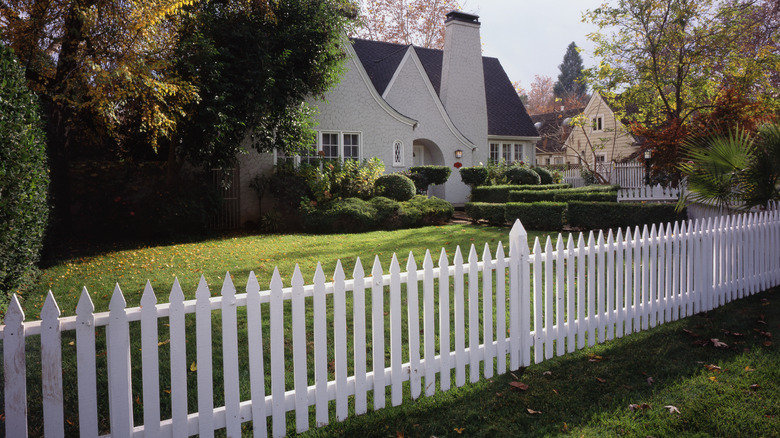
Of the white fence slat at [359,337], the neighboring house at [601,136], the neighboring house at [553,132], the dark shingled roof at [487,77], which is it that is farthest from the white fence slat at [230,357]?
the neighboring house at [553,132]

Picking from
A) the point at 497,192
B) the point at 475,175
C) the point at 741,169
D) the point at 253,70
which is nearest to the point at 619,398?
the point at 741,169

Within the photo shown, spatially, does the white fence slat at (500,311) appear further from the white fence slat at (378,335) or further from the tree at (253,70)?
the tree at (253,70)

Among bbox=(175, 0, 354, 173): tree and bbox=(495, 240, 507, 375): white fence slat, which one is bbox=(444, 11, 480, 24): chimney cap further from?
bbox=(495, 240, 507, 375): white fence slat

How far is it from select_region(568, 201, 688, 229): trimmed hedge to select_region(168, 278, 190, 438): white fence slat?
10.9m

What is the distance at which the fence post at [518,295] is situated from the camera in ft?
15.5

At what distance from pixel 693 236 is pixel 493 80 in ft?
84.4

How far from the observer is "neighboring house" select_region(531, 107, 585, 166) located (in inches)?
1624

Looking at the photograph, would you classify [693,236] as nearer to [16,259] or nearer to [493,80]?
[16,259]

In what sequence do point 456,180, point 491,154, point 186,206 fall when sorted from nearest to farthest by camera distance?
point 186,206, point 456,180, point 491,154

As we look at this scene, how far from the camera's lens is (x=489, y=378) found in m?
4.61

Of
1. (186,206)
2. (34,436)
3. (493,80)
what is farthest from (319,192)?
(493,80)

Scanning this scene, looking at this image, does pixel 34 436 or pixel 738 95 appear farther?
pixel 738 95

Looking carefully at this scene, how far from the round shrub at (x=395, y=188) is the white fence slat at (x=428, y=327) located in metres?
12.7

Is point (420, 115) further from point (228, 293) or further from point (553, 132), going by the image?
point (553, 132)
